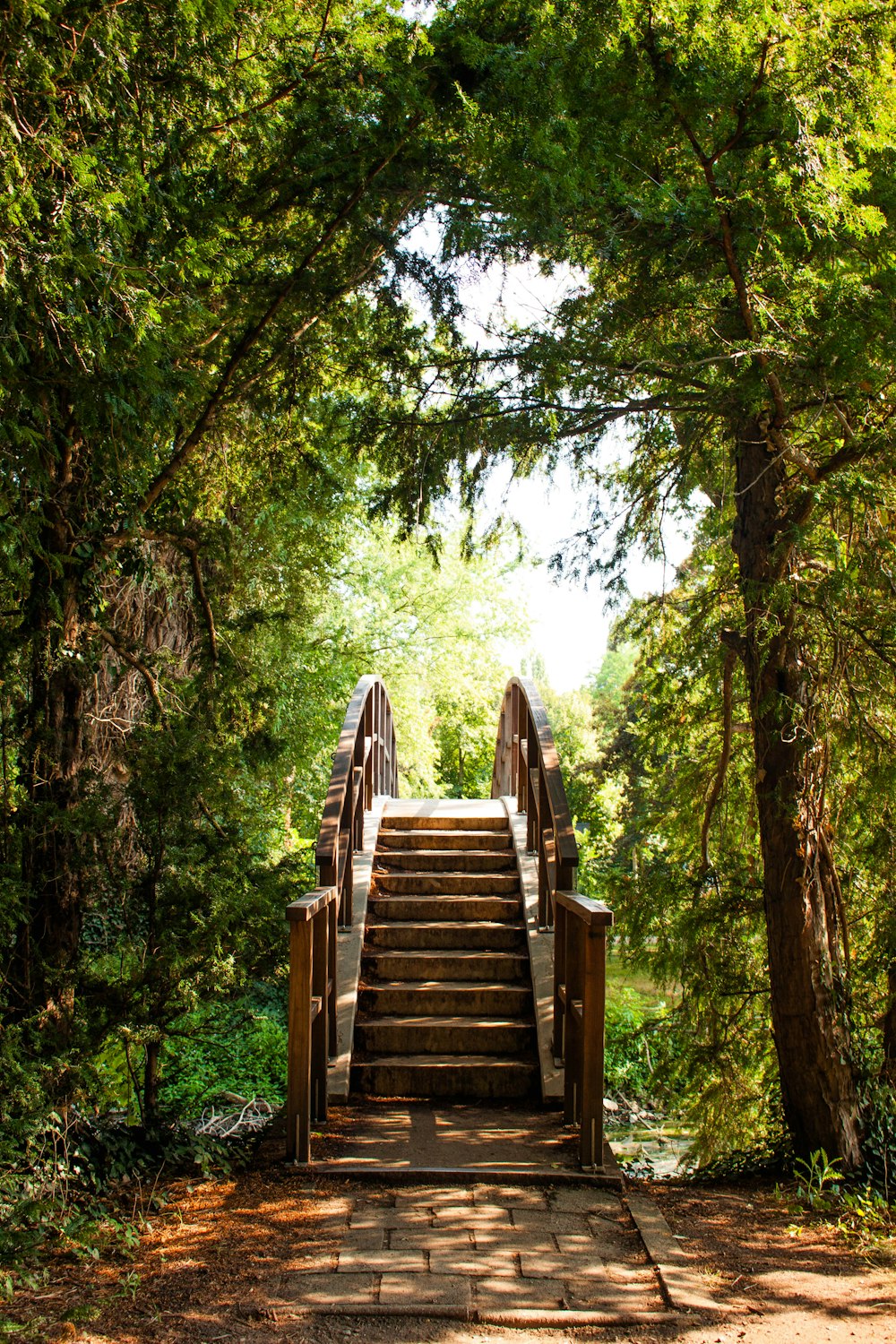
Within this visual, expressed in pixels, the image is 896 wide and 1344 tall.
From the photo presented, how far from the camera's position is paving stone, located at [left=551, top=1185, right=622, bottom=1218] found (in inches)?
138

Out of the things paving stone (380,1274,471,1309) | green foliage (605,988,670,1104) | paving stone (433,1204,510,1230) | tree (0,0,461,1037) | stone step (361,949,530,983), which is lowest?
green foliage (605,988,670,1104)

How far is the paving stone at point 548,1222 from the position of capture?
10.8ft

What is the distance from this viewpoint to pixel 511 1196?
3574 millimetres

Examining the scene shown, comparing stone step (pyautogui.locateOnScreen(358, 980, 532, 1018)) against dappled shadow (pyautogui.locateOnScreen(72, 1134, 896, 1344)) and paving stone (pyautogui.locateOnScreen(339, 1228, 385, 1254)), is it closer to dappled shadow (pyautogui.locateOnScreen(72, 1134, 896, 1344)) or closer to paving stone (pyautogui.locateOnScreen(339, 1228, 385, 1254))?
dappled shadow (pyautogui.locateOnScreen(72, 1134, 896, 1344))

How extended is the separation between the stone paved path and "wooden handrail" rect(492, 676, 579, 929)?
4.44 feet

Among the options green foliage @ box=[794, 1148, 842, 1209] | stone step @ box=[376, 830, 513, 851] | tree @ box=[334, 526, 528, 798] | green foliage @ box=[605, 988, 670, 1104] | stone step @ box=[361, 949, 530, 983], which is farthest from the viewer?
tree @ box=[334, 526, 528, 798]

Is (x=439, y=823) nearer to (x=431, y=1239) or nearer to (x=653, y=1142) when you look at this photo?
(x=653, y=1142)

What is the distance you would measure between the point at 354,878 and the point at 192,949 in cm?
232

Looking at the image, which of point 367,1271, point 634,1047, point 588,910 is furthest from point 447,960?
point 634,1047

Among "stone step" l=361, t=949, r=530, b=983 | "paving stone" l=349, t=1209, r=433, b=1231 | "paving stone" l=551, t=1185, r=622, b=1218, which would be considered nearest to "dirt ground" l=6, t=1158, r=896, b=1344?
"paving stone" l=349, t=1209, r=433, b=1231

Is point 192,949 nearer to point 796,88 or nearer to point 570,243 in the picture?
point 570,243

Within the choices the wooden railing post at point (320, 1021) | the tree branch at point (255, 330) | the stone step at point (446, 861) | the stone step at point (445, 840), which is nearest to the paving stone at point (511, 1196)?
the wooden railing post at point (320, 1021)

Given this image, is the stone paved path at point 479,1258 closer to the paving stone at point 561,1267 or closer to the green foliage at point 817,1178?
the paving stone at point 561,1267

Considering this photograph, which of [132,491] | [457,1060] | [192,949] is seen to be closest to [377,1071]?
[457,1060]
